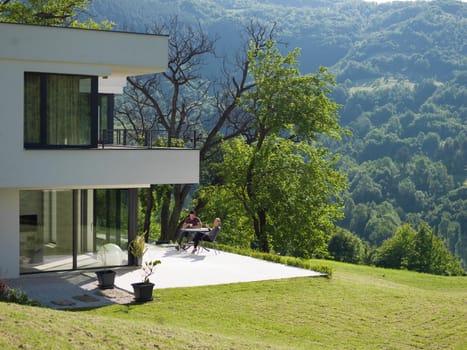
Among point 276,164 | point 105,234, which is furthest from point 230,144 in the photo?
point 105,234

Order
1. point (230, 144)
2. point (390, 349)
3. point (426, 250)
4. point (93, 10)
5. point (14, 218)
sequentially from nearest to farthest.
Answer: point (390, 349) < point (14, 218) < point (230, 144) < point (426, 250) < point (93, 10)

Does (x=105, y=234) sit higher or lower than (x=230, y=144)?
lower

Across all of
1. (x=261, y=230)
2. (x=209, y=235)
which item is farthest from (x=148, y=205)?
(x=209, y=235)

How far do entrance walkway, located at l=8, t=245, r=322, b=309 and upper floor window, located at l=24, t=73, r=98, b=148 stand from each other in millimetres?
3658

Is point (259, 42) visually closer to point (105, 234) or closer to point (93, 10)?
point (105, 234)

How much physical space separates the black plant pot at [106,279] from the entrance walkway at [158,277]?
0.18 metres

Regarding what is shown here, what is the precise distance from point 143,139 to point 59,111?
698cm

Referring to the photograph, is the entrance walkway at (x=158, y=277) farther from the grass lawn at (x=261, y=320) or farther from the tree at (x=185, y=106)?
the tree at (x=185, y=106)

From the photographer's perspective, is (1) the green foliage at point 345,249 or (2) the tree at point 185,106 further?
(1) the green foliage at point 345,249

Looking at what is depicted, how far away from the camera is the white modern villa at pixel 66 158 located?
1927 centimetres

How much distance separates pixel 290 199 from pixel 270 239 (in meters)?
2.57

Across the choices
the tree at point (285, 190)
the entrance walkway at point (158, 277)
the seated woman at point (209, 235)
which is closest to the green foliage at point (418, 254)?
the tree at point (285, 190)

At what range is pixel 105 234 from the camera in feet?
70.9

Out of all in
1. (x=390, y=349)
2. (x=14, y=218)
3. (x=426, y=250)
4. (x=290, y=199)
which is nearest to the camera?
(x=390, y=349)
